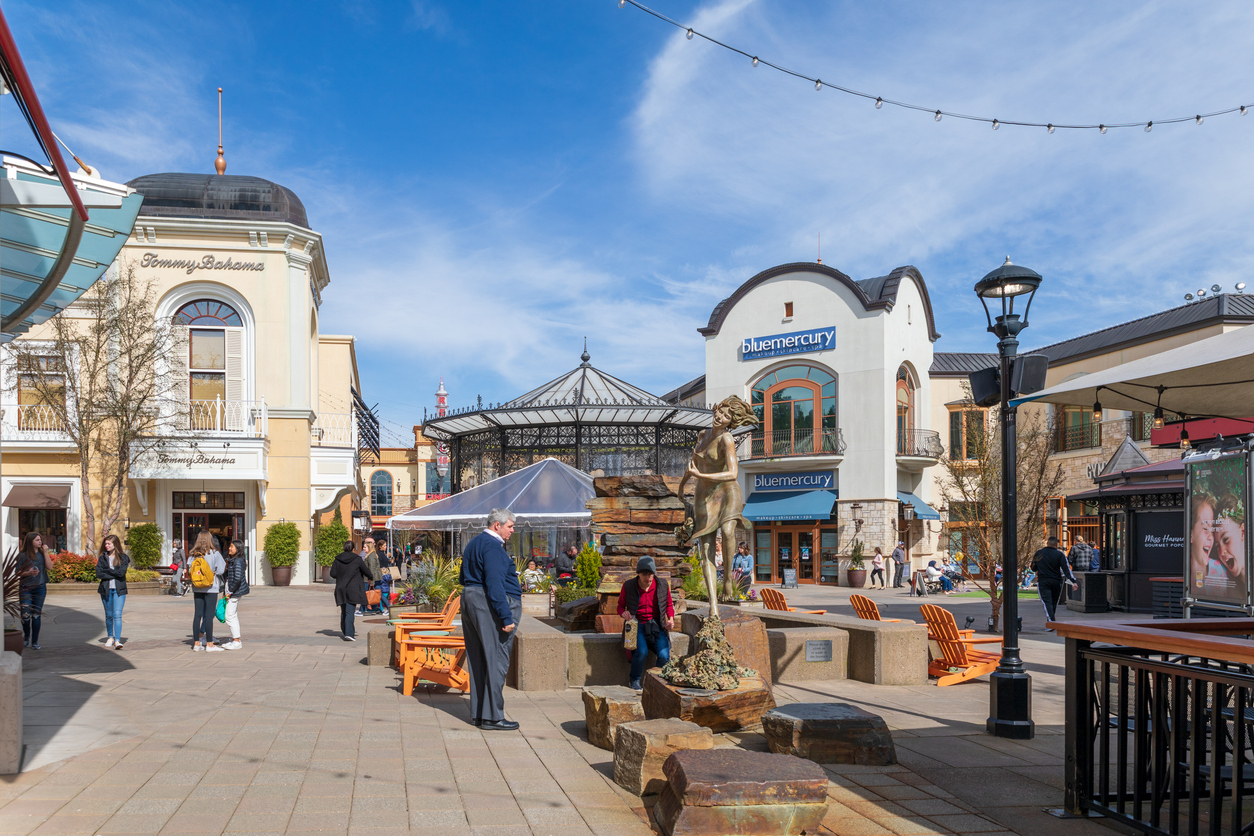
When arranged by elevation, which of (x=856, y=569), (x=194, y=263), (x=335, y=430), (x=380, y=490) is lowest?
(x=856, y=569)

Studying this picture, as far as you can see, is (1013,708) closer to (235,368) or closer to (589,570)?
(589,570)

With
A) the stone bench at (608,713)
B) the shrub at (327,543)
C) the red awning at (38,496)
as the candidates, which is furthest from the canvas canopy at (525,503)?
the red awning at (38,496)

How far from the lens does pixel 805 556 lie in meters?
34.7

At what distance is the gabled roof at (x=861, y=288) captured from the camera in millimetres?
33312

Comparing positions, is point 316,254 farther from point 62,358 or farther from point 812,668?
point 812,668

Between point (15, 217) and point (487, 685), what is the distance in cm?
466

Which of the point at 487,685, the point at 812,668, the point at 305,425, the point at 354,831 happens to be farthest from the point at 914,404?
the point at 354,831

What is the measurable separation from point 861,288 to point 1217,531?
74.6 feet

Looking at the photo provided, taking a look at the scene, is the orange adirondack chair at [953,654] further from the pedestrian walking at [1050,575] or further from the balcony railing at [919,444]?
the balcony railing at [919,444]

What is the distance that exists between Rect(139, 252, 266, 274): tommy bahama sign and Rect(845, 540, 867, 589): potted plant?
20.8 metres

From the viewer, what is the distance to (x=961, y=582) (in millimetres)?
29203

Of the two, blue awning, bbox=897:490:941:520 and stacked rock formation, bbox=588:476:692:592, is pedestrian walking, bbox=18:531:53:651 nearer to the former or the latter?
stacked rock formation, bbox=588:476:692:592

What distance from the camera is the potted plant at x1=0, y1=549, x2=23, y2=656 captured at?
7.59 m

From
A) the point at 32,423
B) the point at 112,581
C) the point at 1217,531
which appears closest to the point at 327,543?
the point at 32,423
